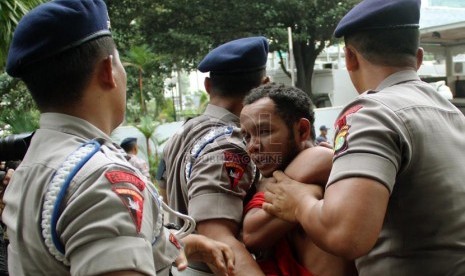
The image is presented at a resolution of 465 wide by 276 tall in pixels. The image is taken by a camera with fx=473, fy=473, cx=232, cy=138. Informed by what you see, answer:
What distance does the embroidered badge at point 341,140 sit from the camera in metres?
1.46

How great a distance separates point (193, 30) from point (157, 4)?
1.38 metres

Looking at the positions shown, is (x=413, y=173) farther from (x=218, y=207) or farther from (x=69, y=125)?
(x=69, y=125)

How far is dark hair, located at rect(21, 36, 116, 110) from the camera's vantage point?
1242 mm

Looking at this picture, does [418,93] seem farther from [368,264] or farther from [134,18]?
[134,18]

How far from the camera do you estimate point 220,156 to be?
200 centimetres

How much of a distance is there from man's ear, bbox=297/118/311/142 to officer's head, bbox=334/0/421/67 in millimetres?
347

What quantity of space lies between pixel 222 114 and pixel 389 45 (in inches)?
35.4

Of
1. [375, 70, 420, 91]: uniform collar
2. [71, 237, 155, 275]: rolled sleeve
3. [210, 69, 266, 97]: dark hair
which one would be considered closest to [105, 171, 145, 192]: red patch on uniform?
[71, 237, 155, 275]: rolled sleeve

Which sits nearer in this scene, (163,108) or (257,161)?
(257,161)

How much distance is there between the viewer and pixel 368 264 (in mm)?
1589

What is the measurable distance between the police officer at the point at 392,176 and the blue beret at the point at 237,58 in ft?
2.39

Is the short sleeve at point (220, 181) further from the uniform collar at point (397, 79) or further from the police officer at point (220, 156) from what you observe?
the uniform collar at point (397, 79)

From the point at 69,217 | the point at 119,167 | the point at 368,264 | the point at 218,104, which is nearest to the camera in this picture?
the point at 69,217

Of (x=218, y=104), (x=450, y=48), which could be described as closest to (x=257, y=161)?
(x=218, y=104)
